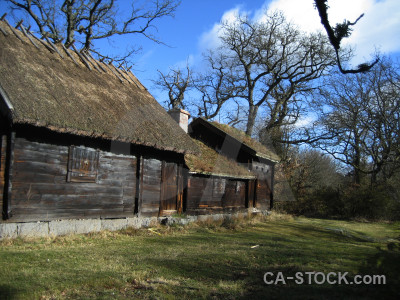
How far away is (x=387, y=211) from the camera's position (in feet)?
72.1

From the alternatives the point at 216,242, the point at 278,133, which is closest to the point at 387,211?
the point at 278,133

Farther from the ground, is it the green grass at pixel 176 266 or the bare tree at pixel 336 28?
the bare tree at pixel 336 28

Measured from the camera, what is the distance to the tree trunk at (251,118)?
3078 centimetres

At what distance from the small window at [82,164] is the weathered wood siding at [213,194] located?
473 centimetres

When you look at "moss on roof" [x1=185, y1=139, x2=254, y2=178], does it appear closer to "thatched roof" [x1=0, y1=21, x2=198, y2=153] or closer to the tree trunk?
"thatched roof" [x1=0, y1=21, x2=198, y2=153]

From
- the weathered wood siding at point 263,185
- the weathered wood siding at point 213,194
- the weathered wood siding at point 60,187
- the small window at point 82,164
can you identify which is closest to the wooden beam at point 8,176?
the weathered wood siding at point 60,187

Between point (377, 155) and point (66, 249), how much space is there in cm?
2558

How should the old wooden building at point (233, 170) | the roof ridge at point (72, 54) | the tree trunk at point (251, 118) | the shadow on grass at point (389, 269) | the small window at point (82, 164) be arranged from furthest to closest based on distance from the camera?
1. the tree trunk at point (251, 118)
2. the old wooden building at point (233, 170)
3. the roof ridge at point (72, 54)
4. the small window at point (82, 164)
5. the shadow on grass at point (389, 269)

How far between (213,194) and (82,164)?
23.0 ft

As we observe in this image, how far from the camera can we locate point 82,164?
33.6ft

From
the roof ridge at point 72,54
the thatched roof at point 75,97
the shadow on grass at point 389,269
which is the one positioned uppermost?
the roof ridge at point 72,54

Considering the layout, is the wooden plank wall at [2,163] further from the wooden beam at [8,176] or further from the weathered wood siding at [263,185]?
the weathered wood siding at [263,185]

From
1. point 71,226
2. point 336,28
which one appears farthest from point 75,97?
point 336,28

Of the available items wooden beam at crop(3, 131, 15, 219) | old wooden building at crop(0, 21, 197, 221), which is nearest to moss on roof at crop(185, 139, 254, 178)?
old wooden building at crop(0, 21, 197, 221)
